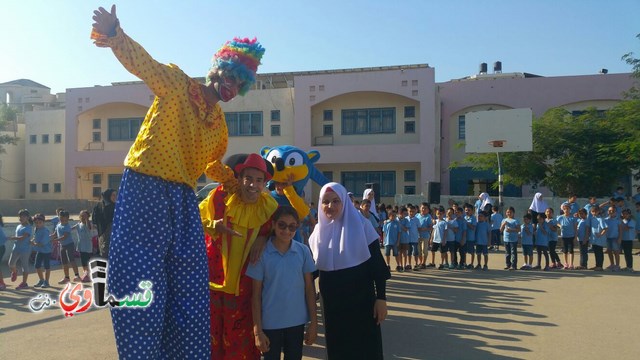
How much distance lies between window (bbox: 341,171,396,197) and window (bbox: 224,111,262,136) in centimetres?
550

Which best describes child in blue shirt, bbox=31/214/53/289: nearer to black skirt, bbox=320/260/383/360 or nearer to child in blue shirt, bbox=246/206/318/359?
child in blue shirt, bbox=246/206/318/359

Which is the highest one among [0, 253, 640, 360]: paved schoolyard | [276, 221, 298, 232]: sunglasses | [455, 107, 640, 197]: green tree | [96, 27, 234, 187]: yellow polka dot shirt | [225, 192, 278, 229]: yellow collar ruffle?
[455, 107, 640, 197]: green tree

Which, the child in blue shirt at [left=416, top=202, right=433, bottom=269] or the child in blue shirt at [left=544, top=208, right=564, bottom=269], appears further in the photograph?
the child in blue shirt at [left=416, top=202, right=433, bottom=269]

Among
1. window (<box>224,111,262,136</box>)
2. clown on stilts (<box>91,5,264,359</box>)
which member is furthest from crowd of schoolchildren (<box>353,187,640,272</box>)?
window (<box>224,111,262,136</box>)

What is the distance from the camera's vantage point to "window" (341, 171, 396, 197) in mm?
28333

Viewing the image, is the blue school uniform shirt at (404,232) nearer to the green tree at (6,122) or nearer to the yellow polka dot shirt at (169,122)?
the yellow polka dot shirt at (169,122)

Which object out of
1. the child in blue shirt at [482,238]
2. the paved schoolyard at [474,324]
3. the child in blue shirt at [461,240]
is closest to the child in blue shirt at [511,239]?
the child in blue shirt at [482,238]

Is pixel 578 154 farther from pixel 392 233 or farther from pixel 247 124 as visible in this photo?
pixel 247 124

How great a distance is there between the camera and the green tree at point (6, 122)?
36406mm

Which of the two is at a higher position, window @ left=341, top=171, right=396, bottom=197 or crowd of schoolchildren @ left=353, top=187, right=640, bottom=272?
window @ left=341, top=171, right=396, bottom=197

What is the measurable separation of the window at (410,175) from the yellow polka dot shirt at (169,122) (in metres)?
25.4

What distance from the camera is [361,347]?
12.1 ft

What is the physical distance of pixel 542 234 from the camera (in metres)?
12.1

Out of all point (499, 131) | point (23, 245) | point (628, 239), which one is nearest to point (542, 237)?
point (628, 239)
